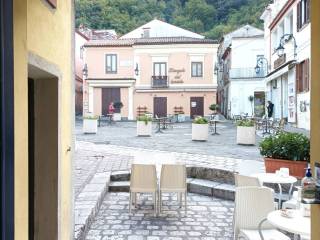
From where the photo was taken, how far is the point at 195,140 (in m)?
15.2

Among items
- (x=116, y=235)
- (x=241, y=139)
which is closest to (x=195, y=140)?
(x=241, y=139)

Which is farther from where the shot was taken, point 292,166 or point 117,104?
point 117,104

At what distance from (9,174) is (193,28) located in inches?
1791

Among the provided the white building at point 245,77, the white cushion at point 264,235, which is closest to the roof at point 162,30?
the white building at point 245,77

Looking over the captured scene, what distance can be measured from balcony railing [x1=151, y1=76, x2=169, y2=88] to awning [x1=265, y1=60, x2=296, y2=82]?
31.9 feet

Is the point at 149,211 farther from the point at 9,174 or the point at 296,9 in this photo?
the point at 296,9

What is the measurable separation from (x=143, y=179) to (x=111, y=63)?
91.4ft

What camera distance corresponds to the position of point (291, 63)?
18.2 metres

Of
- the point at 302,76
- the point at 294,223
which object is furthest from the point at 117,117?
the point at 294,223

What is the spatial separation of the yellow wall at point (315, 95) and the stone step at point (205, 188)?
495 cm

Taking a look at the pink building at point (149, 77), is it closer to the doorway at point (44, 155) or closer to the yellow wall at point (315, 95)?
the doorway at point (44, 155)

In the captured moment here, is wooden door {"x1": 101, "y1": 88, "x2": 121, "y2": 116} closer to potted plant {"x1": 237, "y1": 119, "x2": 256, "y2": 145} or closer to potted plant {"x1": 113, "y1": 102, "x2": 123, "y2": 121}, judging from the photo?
potted plant {"x1": 113, "y1": 102, "x2": 123, "y2": 121}

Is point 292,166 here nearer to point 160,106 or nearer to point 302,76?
point 302,76

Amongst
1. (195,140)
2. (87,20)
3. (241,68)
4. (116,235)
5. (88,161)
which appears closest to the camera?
(116,235)
